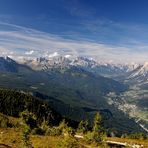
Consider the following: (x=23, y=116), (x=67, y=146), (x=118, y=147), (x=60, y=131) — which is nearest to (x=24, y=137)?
(x=67, y=146)

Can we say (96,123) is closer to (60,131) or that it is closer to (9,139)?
(9,139)

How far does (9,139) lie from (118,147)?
49127 millimetres

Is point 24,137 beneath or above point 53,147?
above

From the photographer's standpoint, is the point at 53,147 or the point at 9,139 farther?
the point at 9,139

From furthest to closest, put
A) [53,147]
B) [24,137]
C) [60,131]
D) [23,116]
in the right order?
[60,131] < [23,116] < [53,147] < [24,137]

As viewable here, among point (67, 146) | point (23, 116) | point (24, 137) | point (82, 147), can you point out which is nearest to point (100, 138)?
point (82, 147)

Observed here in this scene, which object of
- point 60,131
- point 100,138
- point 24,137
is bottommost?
point 60,131

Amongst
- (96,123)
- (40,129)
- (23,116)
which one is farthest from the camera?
(40,129)

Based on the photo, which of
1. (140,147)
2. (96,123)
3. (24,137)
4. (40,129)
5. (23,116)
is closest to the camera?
(24,137)

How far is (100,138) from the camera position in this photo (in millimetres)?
119562

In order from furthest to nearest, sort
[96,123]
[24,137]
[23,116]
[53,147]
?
[96,123] → [23,116] → [53,147] → [24,137]

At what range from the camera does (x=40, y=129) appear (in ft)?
575

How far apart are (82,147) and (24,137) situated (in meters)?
43.2

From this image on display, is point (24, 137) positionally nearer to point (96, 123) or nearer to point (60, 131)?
point (96, 123)
